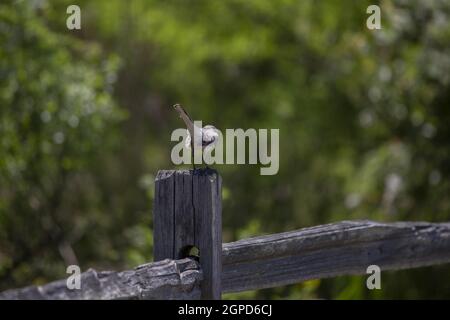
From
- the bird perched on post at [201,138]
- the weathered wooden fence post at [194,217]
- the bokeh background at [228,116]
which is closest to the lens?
the weathered wooden fence post at [194,217]

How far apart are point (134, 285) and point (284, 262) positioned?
1.09 m

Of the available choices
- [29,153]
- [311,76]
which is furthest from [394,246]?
[311,76]

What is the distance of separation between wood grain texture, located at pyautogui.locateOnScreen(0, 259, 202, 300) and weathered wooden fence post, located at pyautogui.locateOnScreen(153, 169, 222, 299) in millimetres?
83

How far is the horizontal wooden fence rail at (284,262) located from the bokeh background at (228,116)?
1.49 meters

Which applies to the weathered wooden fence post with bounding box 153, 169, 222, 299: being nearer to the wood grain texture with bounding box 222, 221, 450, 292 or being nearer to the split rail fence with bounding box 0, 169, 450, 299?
the split rail fence with bounding box 0, 169, 450, 299

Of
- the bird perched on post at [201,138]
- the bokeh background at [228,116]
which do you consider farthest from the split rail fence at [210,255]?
the bokeh background at [228,116]

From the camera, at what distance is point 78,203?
11461 mm

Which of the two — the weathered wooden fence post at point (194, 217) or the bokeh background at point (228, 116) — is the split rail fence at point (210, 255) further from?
the bokeh background at point (228, 116)

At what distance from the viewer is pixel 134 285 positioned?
3.27 meters

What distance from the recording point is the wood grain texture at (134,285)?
9.62 feet

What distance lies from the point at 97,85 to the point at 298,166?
210 inches

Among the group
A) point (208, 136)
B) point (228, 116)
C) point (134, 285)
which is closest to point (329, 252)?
point (208, 136)

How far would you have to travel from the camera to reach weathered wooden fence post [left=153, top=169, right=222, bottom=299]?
12.1ft

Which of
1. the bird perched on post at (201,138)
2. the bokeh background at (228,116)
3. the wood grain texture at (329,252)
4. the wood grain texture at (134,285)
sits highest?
the bokeh background at (228,116)
